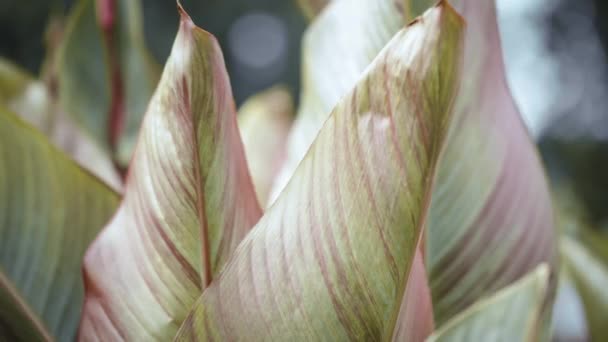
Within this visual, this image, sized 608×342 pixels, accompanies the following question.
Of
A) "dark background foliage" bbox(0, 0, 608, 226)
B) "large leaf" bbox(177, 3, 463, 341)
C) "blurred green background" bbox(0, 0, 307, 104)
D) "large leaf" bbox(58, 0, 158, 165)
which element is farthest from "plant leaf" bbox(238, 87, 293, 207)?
"blurred green background" bbox(0, 0, 307, 104)

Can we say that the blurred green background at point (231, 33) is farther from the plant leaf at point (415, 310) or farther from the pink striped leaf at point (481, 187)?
the plant leaf at point (415, 310)

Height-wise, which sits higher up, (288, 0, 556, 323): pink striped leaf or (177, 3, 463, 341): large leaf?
(177, 3, 463, 341): large leaf

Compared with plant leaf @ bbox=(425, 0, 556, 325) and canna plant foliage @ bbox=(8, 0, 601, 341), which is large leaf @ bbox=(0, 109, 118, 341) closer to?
canna plant foliage @ bbox=(8, 0, 601, 341)

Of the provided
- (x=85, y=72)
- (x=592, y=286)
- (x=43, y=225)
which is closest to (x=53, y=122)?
(x=85, y=72)

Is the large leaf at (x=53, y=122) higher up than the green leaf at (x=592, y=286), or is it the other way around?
the large leaf at (x=53, y=122)

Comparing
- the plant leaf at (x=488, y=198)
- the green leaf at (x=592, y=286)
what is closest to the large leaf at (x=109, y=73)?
the plant leaf at (x=488, y=198)

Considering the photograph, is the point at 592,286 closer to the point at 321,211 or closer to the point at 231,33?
the point at 321,211

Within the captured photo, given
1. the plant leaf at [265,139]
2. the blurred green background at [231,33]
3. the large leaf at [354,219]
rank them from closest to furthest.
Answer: the large leaf at [354,219] < the plant leaf at [265,139] < the blurred green background at [231,33]
